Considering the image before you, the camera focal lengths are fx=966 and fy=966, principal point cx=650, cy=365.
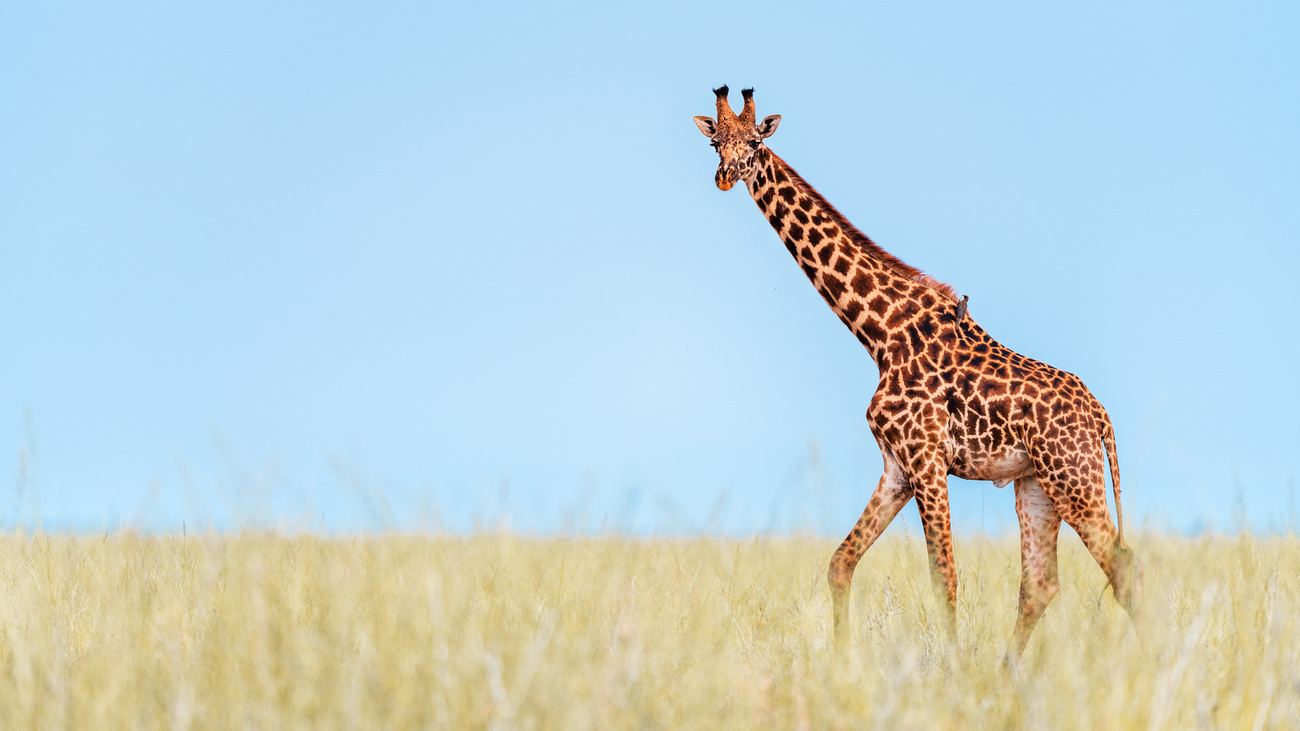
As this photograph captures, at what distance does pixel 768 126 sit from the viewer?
6152 millimetres

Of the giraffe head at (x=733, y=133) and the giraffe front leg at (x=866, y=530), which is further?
the giraffe head at (x=733, y=133)

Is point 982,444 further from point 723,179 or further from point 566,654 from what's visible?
point 566,654

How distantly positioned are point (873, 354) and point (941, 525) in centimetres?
121

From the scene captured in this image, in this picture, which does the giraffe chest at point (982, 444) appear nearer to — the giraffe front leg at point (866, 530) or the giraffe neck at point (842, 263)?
the giraffe front leg at point (866, 530)

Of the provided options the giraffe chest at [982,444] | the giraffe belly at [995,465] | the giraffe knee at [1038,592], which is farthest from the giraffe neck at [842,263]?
the giraffe knee at [1038,592]

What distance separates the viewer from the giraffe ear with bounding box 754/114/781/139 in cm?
612

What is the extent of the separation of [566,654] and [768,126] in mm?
3783

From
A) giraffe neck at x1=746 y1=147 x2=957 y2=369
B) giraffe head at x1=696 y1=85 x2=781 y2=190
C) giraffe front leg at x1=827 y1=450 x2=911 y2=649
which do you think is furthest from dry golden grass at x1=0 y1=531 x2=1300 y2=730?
giraffe head at x1=696 y1=85 x2=781 y2=190

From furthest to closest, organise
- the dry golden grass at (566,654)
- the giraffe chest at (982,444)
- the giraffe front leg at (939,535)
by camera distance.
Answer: the giraffe chest at (982,444)
the giraffe front leg at (939,535)
the dry golden grass at (566,654)

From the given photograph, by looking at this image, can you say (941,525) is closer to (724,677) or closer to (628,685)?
(724,677)

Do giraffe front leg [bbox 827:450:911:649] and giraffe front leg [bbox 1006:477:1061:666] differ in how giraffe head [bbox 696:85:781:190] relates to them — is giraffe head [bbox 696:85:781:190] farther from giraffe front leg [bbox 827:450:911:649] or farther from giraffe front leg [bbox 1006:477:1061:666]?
giraffe front leg [bbox 1006:477:1061:666]

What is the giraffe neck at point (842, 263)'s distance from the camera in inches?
243

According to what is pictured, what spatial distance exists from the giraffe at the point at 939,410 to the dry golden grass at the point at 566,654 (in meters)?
0.40

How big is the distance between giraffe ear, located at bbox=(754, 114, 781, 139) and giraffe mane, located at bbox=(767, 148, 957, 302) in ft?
0.54
